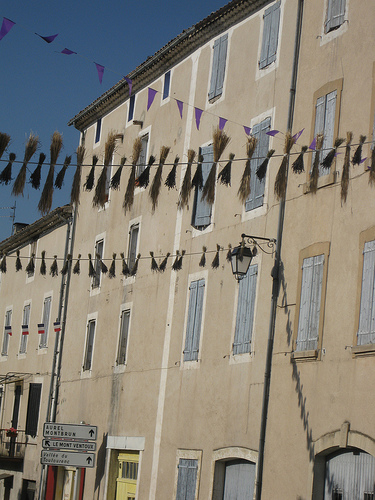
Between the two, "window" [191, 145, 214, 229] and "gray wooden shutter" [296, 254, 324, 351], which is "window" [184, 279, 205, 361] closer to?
"window" [191, 145, 214, 229]

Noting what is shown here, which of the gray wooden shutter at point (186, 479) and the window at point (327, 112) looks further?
the gray wooden shutter at point (186, 479)

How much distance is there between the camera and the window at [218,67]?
20281mm

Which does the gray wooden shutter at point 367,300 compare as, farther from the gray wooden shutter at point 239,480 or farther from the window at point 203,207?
the window at point 203,207

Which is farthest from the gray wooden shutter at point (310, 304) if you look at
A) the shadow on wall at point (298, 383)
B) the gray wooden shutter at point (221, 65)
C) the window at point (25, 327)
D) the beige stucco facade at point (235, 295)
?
the window at point (25, 327)

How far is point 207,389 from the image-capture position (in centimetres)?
1812

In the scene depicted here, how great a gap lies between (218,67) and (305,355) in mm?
7973

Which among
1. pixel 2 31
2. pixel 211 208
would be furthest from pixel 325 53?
pixel 2 31

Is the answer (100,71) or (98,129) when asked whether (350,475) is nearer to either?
(100,71)

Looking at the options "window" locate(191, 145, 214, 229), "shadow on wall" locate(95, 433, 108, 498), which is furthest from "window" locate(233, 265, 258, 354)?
"shadow on wall" locate(95, 433, 108, 498)

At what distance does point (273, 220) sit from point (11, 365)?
53.5ft

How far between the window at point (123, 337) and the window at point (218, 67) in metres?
5.86

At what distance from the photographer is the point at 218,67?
20.5m

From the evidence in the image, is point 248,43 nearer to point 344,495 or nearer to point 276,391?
point 276,391

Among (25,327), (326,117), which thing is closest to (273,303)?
(326,117)
